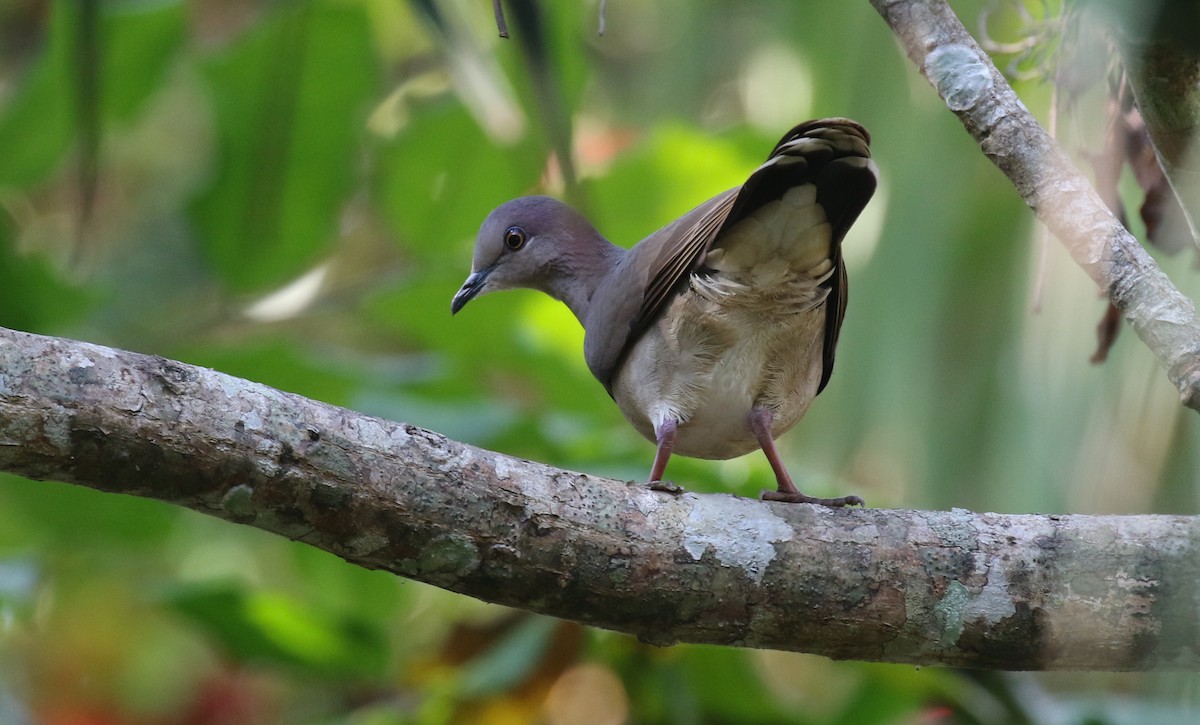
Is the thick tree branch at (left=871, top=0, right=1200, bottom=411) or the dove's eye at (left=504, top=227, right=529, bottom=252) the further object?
the dove's eye at (left=504, top=227, right=529, bottom=252)

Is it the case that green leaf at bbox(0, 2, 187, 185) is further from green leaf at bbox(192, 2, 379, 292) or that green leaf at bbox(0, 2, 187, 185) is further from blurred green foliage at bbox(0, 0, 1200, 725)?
green leaf at bbox(192, 2, 379, 292)

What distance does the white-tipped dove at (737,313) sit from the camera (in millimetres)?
2877

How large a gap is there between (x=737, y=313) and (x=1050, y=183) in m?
1.04

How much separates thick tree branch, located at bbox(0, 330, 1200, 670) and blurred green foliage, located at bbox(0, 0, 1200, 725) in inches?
48.2

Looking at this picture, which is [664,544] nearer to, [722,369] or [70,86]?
[722,369]

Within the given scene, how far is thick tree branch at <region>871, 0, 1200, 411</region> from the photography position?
2.24 metres

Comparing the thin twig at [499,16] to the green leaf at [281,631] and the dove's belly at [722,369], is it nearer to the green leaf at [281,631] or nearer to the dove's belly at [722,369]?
the dove's belly at [722,369]

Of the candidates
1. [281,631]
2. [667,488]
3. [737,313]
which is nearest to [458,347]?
[281,631]

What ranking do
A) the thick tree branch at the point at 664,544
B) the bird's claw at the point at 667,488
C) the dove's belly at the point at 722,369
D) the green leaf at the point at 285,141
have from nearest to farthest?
the thick tree branch at the point at 664,544 → the bird's claw at the point at 667,488 → the dove's belly at the point at 722,369 → the green leaf at the point at 285,141

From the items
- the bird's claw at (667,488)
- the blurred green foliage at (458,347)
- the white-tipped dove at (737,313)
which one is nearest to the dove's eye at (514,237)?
the blurred green foliage at (458,347)

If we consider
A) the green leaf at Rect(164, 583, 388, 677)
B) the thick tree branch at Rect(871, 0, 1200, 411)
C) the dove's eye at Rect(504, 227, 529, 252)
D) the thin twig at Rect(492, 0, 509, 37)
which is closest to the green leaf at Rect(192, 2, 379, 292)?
the dove's eye at Rect(504, 227, 529, 252)

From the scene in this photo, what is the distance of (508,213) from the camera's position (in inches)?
162

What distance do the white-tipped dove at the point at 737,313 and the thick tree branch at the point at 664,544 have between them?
30 cm

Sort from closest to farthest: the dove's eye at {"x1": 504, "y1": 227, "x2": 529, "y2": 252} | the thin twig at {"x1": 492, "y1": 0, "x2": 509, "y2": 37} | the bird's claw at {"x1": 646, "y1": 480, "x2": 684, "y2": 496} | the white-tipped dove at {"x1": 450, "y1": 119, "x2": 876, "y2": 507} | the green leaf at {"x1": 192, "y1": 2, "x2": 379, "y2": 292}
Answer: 1. the thin twig at {"x1": 492, "y1": 0, "x2": 509, "y2": 37}
2. the bird's claw at {"x1": 646, "y1": 480, "x2": 684, "y2": 496}
3. the white-tipped dove at {"x1": 450, "y1": 119, "x2": 876, "y2": 507}
4. the dove's eye at {"x1": 504, "y1": 227, "x2": 529, "y2": 252}
5. the green leaf at {"x1": 192, "y1": 2, "x2": 379, "y2": 292}
